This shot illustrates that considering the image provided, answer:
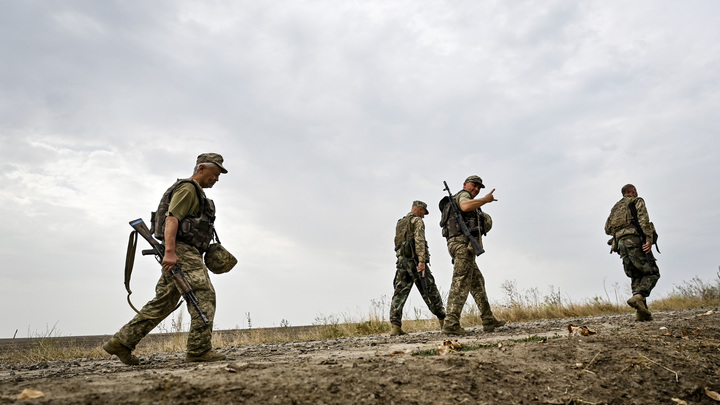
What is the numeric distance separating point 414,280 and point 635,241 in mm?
3964

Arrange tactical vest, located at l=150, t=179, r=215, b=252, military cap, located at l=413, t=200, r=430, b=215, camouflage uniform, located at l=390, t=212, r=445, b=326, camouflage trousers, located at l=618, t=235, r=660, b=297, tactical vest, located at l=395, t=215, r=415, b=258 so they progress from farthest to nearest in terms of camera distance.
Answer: military cap, located at l=413, t=200, r=430, b=215, tactical vest, located at l=395, t=215, r=415, b=258, camouflage uniform, located at l=390, t=212, r=445, b=326, camouflage trousers, located at l=618, t=235, r=660, b=297, tactical vest, located at l=150, t=179, r=215, b=252

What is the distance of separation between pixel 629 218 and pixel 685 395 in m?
5.41

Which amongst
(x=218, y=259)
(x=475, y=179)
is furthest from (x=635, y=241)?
(x=218, y=259)

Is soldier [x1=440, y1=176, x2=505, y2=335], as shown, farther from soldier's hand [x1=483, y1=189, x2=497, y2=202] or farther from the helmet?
the helmet

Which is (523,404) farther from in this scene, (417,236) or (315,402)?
(417,236)

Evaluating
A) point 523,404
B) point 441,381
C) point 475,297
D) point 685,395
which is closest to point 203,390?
point 441,381

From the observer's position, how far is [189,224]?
16.5 feet

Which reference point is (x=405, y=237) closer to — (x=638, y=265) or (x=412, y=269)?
(x=412, y=269)

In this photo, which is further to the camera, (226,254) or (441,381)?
(226,254)

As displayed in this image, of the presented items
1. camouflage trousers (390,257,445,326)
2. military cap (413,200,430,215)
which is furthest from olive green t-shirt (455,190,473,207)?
camouflage trousers (390,257,445,326)

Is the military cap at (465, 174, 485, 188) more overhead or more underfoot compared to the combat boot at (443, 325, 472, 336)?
more overhead

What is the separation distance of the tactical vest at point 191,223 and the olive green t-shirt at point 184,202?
55mm

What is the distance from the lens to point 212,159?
17.9 feet

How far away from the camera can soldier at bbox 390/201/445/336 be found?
8.84 m
